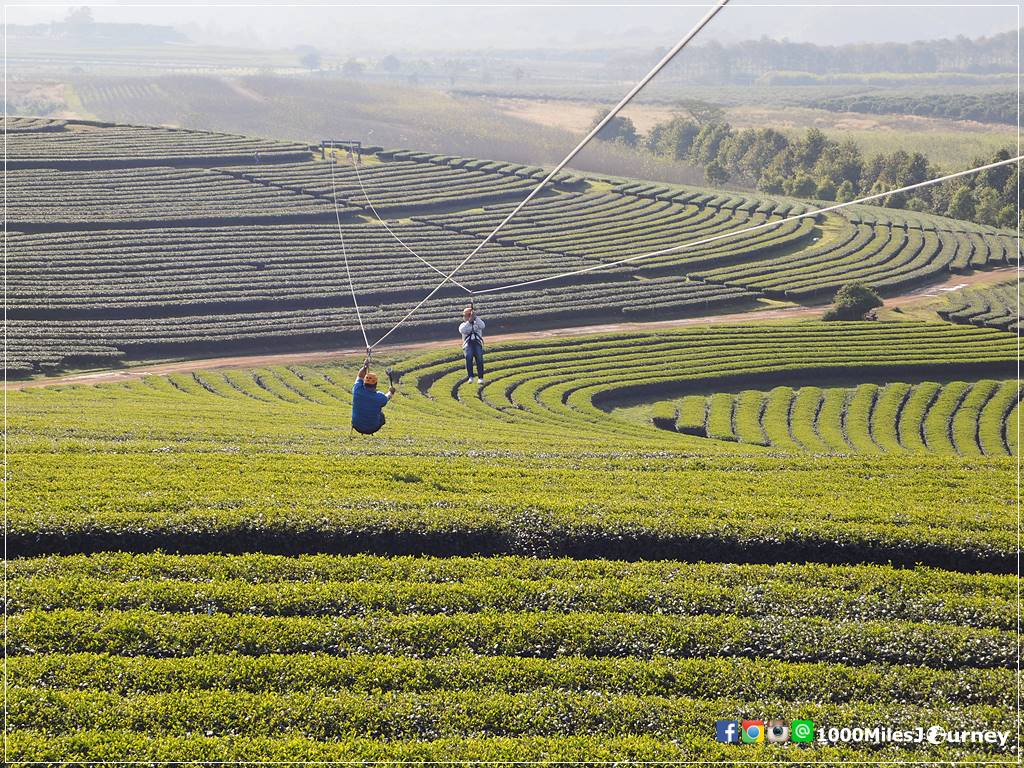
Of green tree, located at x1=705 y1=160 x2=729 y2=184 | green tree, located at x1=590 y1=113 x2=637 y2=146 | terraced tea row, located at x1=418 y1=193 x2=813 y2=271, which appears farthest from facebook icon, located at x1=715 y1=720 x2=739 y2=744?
green tree, located at x1=590 y1=113 x2=637 y2=146

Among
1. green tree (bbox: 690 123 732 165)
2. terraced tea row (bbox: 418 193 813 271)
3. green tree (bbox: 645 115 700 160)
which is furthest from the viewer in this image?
green tree (bbox: 645 115 700 160)

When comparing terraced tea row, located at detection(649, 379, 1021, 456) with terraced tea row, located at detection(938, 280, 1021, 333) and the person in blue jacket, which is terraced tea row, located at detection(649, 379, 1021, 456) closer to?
terraced tea row, located at detection(938, 280, 1021, 333)

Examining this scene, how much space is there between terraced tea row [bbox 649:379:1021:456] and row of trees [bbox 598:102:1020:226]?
171 ft

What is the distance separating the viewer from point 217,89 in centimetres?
14200

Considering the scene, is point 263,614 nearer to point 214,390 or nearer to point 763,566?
point 763,566

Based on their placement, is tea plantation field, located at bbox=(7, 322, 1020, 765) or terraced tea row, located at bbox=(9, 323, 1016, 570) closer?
tea plantation field, located at bbox=(7, 322, 1020, 765)

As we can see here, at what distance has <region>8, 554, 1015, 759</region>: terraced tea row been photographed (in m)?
8.03

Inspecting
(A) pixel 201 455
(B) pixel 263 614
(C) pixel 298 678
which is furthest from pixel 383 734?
(A) pixel 201 455

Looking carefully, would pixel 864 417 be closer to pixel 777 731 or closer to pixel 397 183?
pixel 777 731

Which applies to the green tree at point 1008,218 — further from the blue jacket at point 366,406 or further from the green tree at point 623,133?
the blue jacket at point 366,406

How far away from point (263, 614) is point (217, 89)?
145 meters

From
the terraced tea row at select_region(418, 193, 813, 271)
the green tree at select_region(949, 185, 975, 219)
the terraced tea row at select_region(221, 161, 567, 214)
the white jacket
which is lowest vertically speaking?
the white jacket

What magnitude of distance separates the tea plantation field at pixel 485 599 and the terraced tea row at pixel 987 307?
120 ft

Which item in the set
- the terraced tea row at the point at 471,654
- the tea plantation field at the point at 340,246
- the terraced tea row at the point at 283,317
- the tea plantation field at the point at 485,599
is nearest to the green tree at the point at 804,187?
the tea plantation field at the point at 340,246
